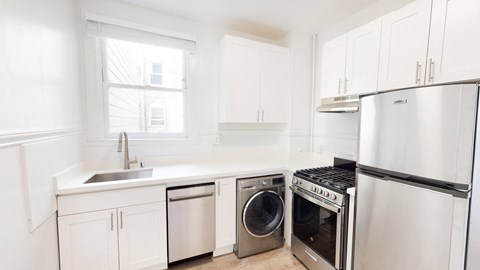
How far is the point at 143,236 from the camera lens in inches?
67.9

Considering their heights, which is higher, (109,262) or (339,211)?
(339,211)

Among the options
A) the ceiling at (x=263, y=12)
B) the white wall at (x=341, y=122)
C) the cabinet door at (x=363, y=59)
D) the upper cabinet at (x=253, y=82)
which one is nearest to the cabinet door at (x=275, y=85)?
the upper cabinet at (x=253, y=82)

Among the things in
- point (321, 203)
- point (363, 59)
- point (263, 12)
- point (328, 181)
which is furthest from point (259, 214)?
point (263, 12)

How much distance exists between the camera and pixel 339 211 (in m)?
1.56

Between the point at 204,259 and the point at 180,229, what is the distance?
1.69 ft

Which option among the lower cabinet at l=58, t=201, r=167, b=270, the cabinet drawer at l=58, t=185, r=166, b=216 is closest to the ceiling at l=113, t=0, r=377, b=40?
the cabinet drawer at l=58, t=185, r=166, b=216

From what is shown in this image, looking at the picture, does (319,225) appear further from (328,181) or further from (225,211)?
(225,211)

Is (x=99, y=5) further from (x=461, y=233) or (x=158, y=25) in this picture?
(x=461, y=233)

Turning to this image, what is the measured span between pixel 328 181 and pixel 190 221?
134cm

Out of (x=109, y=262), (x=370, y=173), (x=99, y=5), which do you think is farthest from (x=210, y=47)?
(x=109, y=262)

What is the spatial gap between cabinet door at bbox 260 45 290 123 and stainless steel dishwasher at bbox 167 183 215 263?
4.09ft

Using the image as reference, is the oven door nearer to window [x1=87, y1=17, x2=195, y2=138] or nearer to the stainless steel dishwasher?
the stainless steel dishwasher

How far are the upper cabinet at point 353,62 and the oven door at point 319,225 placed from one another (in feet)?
3.56

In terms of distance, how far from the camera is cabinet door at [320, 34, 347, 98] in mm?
1967
